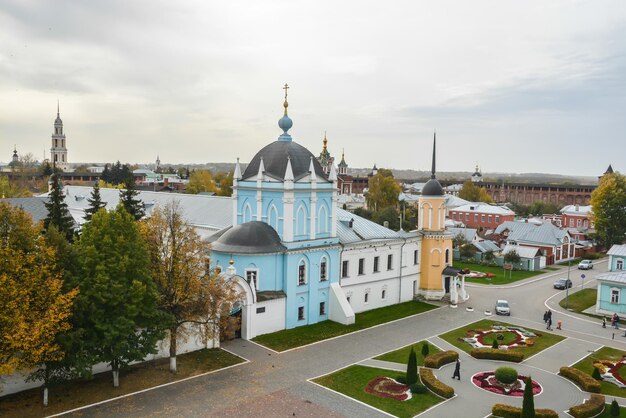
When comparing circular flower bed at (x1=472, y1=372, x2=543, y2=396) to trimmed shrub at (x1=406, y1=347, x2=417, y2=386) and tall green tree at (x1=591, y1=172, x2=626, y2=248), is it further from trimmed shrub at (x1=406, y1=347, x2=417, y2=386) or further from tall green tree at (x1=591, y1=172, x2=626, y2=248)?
tall green tree at (x1=591, y1=172, x2=626, y2=248)

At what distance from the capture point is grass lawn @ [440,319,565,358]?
31.9 metres

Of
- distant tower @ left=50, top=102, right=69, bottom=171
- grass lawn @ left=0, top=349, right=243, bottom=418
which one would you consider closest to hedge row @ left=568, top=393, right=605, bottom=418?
grass lawn @ left=0, top=349, right=243, bottom=418

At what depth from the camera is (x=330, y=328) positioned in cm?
3481

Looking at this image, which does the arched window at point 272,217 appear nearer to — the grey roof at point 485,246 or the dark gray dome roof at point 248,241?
the dark gray dome roof at point 248,241

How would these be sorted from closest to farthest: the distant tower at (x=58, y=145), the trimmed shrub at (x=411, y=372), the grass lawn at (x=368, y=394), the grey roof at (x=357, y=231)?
1. the grass lawn at (x=368, y=394)
2. the trimmed shrub at (x=411, y=372)
3. the grey roof at (x=357, y=231)
4. the distant tower at (x=58, y=145)

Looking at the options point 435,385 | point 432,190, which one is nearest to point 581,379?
point 435,385

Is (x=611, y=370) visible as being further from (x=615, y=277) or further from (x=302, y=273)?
(x=302, y=273)

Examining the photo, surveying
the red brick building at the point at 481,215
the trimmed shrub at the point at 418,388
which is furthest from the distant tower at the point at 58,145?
the trimmed shrub at the point at 418,388

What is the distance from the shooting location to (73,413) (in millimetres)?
21531

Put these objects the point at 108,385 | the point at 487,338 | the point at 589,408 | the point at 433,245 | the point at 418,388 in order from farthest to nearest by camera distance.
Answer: the point at 433,245
the point at 487,338
the point at 418,388
the point at 108,385
the point at 589,408

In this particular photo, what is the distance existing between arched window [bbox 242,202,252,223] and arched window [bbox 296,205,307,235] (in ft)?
12.7

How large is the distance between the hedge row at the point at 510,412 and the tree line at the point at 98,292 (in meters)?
13.9

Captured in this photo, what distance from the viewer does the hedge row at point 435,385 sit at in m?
24.4

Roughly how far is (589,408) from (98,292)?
2207cm
